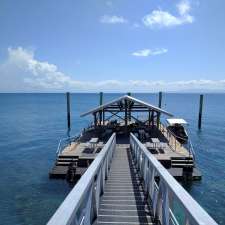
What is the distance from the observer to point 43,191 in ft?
44.0

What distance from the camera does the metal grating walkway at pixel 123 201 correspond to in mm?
4883

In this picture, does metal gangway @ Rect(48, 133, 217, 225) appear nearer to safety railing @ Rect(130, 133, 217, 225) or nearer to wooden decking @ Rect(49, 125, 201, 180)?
safety railing @ Rect(130, 133, 217, 225)

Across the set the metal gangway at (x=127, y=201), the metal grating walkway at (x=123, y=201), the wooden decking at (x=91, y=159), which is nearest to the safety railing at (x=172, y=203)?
the metal gangway at (x=127, y=201)

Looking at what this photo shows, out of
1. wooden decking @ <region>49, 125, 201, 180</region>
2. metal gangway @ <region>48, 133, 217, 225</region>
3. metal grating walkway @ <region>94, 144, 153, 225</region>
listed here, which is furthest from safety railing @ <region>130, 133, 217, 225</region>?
wooden decking @ <region>49, 125, 201, 180</region>

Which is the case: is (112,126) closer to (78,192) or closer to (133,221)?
(133,221)

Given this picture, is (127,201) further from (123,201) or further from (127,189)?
(127,189)

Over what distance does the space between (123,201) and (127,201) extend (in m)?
0.10

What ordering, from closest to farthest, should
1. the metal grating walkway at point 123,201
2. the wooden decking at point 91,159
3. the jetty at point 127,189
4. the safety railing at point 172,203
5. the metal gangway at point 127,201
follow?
the safety railing at point 172,203 < the metal gangway at point 127,201 < the jetty at point 127,189 < the metal grating walkway at point 123,201 < the wooden decking at point 91,159

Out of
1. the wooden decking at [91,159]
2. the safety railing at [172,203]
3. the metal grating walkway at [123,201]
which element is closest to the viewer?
the safety railing at [172,203]

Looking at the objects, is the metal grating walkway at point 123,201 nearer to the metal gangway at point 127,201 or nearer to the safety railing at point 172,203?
the metal gangway at point 127,201

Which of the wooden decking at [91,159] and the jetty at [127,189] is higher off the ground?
the jetty at [127,189]

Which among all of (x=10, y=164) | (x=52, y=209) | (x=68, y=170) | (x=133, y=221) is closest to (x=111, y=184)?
(x=133, y=221)

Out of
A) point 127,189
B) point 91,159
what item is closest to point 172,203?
point 127,189

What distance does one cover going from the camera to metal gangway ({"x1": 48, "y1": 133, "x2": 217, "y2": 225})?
2.61 m
